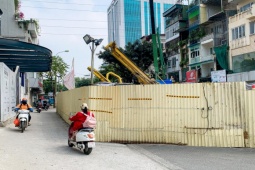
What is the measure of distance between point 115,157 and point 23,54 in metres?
11.4

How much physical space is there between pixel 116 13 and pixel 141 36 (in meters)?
14.7

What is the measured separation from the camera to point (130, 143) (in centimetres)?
1052

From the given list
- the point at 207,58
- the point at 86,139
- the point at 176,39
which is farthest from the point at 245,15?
the point at 86,139

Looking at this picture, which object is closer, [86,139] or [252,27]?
[86,139]

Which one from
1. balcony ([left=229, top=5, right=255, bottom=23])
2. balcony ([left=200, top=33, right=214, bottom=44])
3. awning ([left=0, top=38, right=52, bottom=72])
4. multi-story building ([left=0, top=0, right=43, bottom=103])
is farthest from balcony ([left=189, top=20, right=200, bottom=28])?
awning ([left=0, top=38, right=52, bottom=72])

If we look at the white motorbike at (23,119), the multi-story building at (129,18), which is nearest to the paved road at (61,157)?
the white motorbike at (23,119)

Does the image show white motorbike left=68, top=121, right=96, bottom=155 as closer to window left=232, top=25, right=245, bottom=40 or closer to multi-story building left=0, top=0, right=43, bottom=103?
multi-story building left=0, top=0, right=43, bottom=103

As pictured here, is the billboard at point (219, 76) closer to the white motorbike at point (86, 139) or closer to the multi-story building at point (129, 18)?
the multi-story building at point (129, 18)

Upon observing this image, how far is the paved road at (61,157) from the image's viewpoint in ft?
23.4

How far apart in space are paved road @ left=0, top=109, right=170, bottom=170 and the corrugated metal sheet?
31.9 inches

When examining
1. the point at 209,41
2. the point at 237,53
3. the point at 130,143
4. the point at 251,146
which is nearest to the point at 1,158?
the point at 130,143

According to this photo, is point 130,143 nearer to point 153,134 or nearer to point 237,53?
point 153,134

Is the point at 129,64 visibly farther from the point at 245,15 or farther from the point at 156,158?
the point at 245,15

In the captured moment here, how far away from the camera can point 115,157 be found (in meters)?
8.29
